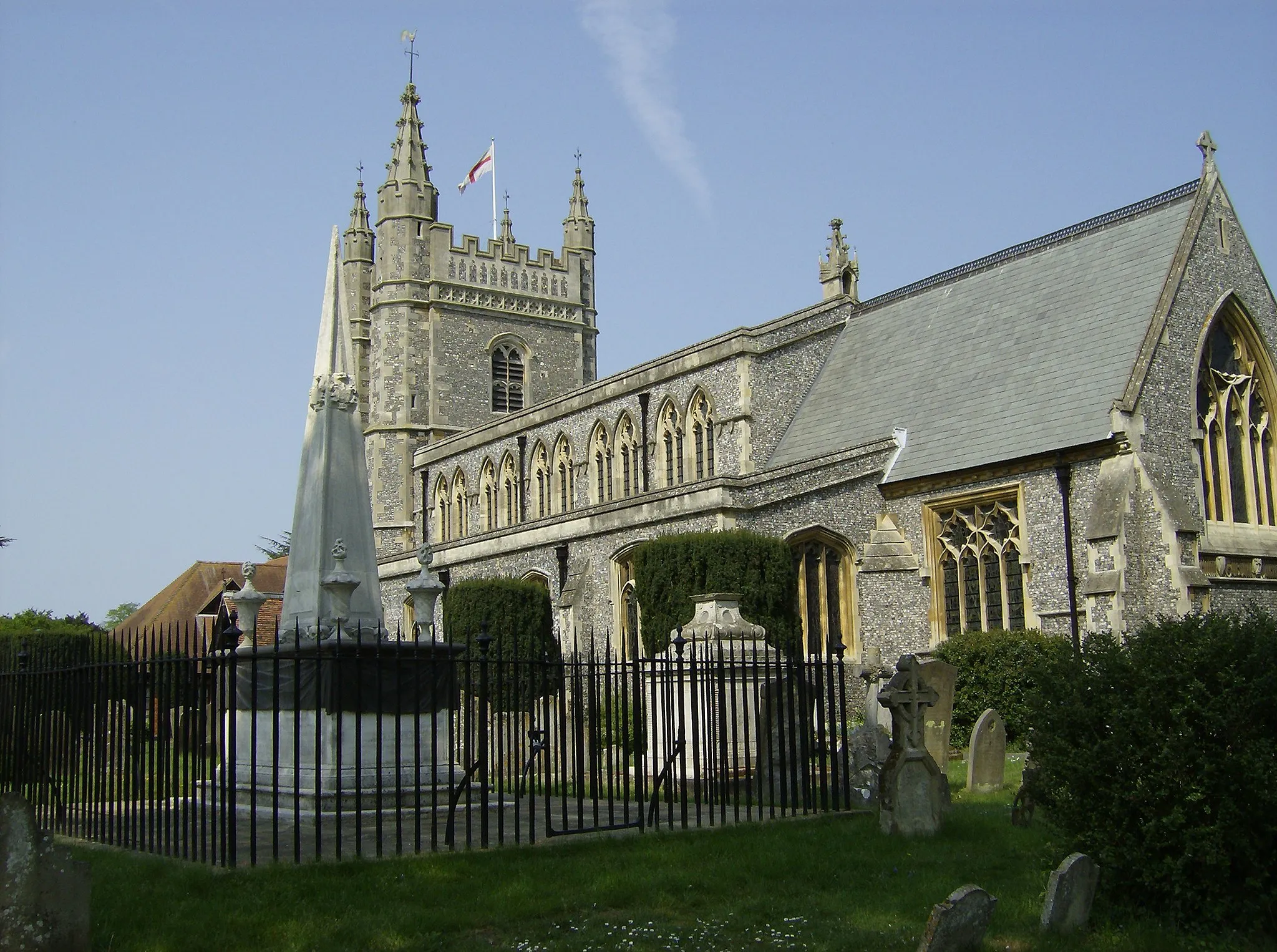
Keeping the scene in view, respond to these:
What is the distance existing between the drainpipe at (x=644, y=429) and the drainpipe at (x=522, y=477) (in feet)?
19.4

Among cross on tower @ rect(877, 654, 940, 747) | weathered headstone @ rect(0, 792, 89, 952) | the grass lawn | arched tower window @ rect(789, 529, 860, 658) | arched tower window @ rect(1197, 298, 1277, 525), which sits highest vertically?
arched tower window @ rect(1197, 298, 1277, 525)

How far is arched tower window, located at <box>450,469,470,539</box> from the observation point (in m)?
39.6

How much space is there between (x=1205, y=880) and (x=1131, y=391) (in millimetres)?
14660

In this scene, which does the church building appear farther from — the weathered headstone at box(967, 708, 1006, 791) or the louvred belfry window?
the weathered headstone at box(967, 708, 1006, 791)

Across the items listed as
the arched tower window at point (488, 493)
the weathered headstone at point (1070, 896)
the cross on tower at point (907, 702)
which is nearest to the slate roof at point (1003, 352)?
the cross on tower at point (907, 702)

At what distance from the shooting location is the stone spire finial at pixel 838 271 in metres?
32.5

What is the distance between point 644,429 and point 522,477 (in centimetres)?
620

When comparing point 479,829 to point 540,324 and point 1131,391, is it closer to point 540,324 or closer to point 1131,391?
point 1131,391

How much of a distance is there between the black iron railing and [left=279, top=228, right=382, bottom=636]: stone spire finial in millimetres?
637

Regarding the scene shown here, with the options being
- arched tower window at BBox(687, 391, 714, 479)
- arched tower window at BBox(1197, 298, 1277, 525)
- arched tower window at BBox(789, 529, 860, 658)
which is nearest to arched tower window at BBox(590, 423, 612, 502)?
arched tower window at BBox(687, 391, 714, 479)

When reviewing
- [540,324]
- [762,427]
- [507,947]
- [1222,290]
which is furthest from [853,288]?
[507,947]

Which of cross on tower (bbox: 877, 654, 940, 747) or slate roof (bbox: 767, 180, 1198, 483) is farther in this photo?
slate roof (bbox: 767, 180, 1198, 483)

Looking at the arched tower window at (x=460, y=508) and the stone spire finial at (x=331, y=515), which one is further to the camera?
the arched tower window at (x=460, y=508)

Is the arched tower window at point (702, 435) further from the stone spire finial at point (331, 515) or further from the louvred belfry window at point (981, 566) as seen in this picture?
the stone spire finial at point (331, 515)
